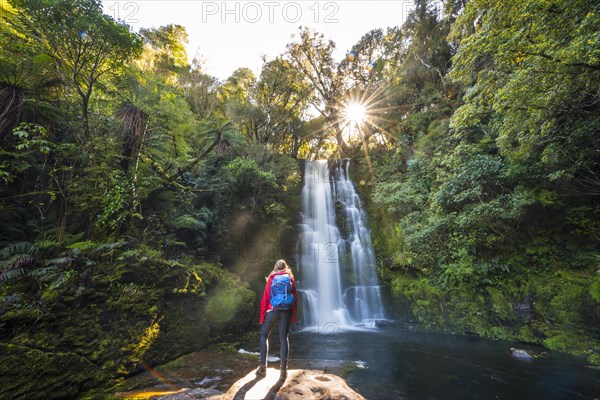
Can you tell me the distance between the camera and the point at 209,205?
486 inches

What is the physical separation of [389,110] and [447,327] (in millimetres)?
14912

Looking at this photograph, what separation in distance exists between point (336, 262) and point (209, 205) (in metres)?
7.77

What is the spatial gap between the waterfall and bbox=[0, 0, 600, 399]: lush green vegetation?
4.69ft

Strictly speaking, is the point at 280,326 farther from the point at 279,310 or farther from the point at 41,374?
the point at 41,374

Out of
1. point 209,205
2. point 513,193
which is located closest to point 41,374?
point 209,205

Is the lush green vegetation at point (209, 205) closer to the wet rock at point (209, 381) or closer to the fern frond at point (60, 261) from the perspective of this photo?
the fern frond at point (60, 261)

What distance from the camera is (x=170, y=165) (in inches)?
371

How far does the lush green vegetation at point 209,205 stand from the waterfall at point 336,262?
143 cm

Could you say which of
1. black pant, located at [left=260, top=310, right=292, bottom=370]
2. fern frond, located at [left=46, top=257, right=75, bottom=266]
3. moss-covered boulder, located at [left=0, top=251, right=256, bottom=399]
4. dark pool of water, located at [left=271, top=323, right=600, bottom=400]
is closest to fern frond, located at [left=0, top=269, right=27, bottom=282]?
moss-covered boulder, located at [left=0, top=251, right=256, bottom=399]

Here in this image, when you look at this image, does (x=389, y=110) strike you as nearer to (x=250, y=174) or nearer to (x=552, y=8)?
(x=250, y=174)

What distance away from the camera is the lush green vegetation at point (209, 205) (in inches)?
207

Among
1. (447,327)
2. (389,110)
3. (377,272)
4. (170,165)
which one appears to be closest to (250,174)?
(170,165)

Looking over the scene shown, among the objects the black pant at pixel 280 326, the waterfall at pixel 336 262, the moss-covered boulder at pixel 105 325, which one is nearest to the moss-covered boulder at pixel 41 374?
the moss-covered boulder at pixel 105 325

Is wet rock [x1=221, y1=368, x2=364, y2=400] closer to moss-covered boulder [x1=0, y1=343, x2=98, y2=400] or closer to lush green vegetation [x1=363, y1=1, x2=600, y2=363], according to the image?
moss-covered boulder [x1=0, y1=343, x2=98, y2=400]
